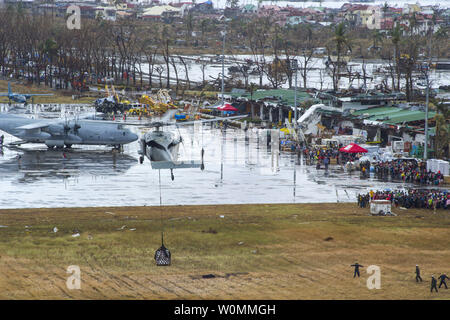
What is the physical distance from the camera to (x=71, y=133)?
6662cm

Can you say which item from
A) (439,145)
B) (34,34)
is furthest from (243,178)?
(34,34)

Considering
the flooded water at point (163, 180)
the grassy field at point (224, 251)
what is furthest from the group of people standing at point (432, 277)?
the flooded water at point (163, 180)

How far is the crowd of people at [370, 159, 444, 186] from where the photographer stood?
52812 mm

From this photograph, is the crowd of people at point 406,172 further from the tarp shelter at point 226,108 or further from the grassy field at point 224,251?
the tarp shelter at point 226,108

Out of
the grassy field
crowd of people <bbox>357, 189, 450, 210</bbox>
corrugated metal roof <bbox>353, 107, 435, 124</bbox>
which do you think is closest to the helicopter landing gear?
the grassy field

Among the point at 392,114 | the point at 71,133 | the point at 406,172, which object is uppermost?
the point at 392,114

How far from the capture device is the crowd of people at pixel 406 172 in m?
52.8

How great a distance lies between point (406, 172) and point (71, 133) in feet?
103

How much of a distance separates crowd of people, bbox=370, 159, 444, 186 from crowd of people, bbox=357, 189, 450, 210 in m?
6.29

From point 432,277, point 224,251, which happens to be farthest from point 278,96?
point 432,277

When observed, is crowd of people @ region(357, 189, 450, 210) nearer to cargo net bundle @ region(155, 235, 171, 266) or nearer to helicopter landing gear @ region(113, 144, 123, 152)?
cargo net bundle @ region(155, 235, 171, 266)

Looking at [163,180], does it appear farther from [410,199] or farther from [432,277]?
[432,277]

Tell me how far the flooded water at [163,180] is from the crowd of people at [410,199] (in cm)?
193
